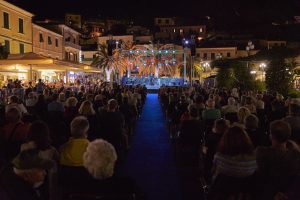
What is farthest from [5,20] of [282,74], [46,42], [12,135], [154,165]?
[12,135]

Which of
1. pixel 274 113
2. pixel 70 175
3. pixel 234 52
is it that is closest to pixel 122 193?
pixel 70 175

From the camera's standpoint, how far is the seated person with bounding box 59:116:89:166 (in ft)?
14.4

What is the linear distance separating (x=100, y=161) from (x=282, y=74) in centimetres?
1586

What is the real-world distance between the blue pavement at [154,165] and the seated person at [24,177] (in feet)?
8.06

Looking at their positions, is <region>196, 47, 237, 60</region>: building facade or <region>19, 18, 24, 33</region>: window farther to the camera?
<region>196, 47, 237, 60</region>: building facade

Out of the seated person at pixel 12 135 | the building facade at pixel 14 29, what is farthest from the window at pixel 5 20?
the seated person at pixel 12 135

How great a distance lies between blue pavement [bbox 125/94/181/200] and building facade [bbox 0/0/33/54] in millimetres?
23592

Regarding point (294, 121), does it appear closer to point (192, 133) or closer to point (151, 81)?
point (192, 133)

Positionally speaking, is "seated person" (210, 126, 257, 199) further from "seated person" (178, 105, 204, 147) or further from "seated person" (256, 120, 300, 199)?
"seated person" (178, 105, 204, 147)

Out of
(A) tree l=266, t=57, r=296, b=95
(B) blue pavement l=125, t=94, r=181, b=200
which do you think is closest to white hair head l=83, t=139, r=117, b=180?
(B) blue pavement l=125, t=94, r=181, b=200

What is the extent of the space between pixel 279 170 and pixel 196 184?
8.99ft

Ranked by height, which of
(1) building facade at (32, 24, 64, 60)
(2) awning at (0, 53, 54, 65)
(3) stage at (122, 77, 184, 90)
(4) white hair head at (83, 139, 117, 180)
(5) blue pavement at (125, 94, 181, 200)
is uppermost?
(1) building facade at (32, 24, 64, 60)

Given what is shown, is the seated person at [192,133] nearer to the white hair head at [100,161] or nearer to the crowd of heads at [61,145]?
the crowd of heads at [61,145]

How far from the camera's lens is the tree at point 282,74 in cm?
1758
